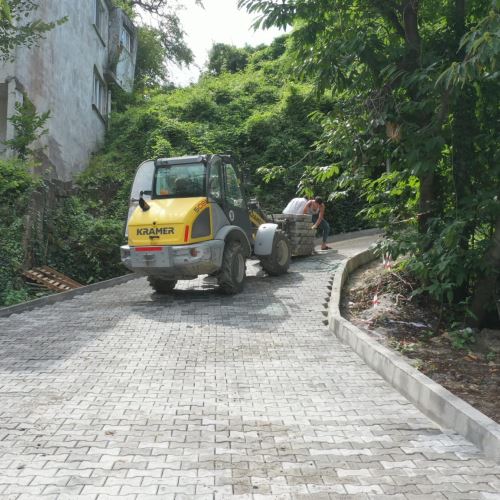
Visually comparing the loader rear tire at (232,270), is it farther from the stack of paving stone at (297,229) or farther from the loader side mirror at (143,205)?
the stack of paving stone at (297,229)

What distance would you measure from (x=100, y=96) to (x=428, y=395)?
23.4 metres

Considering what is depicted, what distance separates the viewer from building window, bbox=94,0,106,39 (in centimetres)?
2265

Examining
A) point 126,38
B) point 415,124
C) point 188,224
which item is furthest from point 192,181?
point 126,38

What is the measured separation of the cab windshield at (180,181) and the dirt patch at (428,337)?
338cm

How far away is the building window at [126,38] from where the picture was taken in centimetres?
2702

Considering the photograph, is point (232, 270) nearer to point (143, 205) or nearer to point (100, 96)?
point (143, 205)

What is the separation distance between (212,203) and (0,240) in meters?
4.39

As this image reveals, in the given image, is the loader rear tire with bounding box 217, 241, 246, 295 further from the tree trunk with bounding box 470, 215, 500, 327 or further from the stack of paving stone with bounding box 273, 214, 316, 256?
the tree trunk with bounding box 470, 215, 500, 327

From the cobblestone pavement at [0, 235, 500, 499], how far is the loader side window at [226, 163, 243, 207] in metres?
3.37

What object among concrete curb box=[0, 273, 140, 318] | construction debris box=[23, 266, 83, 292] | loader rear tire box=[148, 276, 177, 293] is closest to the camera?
concrete curb box=[0, 273, 140, 318]

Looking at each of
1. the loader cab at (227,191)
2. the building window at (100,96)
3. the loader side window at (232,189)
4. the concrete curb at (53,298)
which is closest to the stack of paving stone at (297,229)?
the loader cab at (227,191)

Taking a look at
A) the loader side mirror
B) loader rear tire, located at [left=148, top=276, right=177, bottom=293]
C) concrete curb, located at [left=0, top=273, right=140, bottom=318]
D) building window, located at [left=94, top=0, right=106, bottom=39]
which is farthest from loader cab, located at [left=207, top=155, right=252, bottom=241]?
building window, located at [left=94, top=0, right=106, bottom=39]

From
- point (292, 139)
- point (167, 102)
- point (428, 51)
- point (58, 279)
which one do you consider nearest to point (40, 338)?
point (58, 279)

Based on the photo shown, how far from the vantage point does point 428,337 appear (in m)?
7.51
